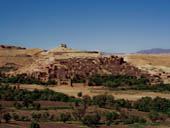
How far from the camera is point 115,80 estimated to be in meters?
41.2

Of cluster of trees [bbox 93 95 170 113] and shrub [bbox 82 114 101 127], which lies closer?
shrub [bbox 82 114 101 127]

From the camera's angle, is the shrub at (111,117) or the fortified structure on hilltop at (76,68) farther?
the fortified structure on hilltop at (76,68)

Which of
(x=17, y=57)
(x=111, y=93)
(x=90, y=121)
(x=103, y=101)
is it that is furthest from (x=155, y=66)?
(x=17, y=57)

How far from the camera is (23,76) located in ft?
145

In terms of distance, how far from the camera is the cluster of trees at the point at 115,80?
3966 centimetres

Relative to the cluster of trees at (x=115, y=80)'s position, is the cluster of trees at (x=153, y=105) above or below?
below

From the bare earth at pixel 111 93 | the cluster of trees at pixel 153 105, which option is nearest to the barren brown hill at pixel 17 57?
the bare earth at pixel 111 93

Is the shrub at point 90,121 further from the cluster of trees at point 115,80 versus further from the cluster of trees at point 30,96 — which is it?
the cluster of trees at point 115,80

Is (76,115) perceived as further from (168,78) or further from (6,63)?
(6,63)

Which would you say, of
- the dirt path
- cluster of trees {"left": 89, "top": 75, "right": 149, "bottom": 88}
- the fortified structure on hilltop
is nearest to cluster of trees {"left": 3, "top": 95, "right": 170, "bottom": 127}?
the dirt path

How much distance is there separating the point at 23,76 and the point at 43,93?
14064mm

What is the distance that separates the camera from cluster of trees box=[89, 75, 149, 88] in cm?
3966

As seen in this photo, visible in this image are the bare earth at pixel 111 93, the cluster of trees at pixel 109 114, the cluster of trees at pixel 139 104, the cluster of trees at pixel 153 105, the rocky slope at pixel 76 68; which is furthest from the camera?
the rocky slope at pixel 76 68

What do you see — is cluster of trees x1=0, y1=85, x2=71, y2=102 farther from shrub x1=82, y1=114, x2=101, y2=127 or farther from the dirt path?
shrub x1=82, y1=114, x2=101, y2=127
